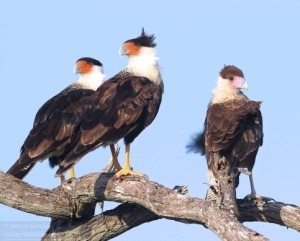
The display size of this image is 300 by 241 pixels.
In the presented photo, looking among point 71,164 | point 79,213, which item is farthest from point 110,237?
point 71,164

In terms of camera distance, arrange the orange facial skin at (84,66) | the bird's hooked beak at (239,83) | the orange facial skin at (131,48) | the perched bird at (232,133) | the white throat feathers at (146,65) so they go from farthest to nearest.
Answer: the orange facial skin at (84,66)
the bird's hooked beak at (239,83)
the orange facial skin at (131,48)
the white throat feathers at (146,65)
the perched bird at (232,133)

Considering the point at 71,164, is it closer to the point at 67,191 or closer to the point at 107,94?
the point at 67,191

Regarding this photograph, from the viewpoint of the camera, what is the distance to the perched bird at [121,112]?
24.9ft

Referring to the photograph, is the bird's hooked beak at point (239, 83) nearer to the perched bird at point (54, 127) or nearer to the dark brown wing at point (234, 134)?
the dark brown wing at point (234, 134)

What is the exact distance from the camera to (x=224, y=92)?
9.09 meters

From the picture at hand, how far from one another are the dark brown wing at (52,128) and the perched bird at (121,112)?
15.9 inches

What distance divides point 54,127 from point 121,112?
1.31m

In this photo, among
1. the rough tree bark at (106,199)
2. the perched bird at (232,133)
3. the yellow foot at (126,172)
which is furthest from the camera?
the perched bird at (232,133)

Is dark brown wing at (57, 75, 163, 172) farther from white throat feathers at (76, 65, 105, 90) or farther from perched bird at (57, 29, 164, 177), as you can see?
white throat feathers at (76, 65, 105, 90)

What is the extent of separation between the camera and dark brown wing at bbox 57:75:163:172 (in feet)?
25.0

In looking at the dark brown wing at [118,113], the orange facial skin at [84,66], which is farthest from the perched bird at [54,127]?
the dark brown wing at [118,113]

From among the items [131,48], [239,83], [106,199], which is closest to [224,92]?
[239,83]

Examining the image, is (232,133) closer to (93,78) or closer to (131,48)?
(131,48)

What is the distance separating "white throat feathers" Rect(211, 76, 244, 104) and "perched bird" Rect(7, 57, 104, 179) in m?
1.41
